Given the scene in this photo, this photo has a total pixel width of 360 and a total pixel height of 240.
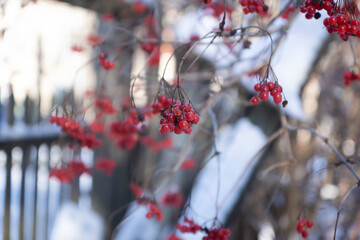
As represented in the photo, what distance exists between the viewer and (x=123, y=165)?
3.25m

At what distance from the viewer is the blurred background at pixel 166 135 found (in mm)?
1913

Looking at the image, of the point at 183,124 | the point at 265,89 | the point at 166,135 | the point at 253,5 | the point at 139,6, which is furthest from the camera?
the point at 166,135

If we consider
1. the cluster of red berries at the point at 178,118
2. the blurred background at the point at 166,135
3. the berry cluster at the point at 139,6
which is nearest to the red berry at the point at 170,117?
the cluster of red berries at the point at 178,118

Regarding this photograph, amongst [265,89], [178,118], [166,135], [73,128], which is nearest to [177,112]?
[178,118]

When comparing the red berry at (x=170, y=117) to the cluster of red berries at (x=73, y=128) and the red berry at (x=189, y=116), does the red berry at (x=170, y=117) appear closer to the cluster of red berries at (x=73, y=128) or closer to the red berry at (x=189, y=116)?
the red berry at (x=189, y=116)

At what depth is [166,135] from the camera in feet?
9.12

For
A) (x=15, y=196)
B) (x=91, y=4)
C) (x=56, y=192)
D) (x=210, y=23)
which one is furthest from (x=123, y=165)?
(x=210, y=23)

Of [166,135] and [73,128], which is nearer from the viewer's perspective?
[73,128]

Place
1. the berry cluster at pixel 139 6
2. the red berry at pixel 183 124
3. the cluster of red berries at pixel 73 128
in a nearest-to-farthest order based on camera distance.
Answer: the red berry at pixel 183 124 → the cluster of red berries at pixel 73 128 → the berry cluster at pixel 139 6

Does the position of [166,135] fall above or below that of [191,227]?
above

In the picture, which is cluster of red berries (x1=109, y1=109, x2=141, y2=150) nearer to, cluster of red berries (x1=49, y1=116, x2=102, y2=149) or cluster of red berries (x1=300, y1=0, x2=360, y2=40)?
cluster of red berries (x1=49, y1=116, x2=102, y2=149)

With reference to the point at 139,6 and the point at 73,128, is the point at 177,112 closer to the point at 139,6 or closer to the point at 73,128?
the point at 73,128

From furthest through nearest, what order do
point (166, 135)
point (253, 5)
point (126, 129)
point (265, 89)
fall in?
point (166, 135) → point (126, 129) → point (253, 5) → point (265, 89)

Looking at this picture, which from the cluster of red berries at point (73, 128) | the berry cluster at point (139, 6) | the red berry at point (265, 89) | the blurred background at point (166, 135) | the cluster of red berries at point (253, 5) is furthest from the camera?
the berry cluster at point (139, 6)
